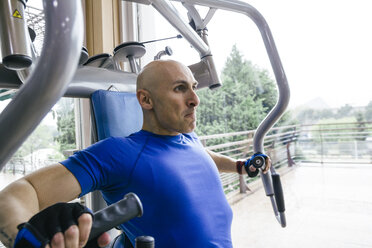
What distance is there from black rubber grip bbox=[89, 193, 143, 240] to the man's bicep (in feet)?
1.23

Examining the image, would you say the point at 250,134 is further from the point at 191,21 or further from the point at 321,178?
the point at 191,21

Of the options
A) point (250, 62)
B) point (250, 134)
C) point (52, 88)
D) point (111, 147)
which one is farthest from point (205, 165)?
point (250, 134)

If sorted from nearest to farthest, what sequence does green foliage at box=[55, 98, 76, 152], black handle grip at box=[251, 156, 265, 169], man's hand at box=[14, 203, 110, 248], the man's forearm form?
man's hand at box=[14, 203, 110, 248] < the man's forearm < black handle grip at box=[251, 156, 265, 169] < green foliage at box=[55, 98, 76, 152]

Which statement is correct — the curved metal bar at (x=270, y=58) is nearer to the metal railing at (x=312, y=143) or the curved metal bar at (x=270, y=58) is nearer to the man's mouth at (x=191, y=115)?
the man's mouth at (x=191, y=115)

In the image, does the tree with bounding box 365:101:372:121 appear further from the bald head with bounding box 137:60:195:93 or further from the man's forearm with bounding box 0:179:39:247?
the man's forearm with bounding box 0:179:39:247

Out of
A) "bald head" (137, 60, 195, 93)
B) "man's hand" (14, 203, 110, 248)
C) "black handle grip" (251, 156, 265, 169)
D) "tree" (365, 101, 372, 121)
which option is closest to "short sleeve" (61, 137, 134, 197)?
"bald head" (137, 60, 195, 93)

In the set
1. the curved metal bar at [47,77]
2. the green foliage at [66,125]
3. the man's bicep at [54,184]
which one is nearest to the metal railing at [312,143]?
the green foliage at [66,125]

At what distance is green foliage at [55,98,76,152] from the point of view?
1897 mm

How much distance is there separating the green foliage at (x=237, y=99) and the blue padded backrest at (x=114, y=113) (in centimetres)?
90

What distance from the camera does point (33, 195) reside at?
2.01 feet

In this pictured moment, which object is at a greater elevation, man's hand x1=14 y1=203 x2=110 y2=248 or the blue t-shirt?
man's hand x1=14 y1=203 x2=110 y2=248

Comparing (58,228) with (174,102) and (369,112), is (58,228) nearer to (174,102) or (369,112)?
(174,102)

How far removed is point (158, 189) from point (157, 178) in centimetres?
3

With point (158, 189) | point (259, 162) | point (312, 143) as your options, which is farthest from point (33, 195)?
point (312, 143)
